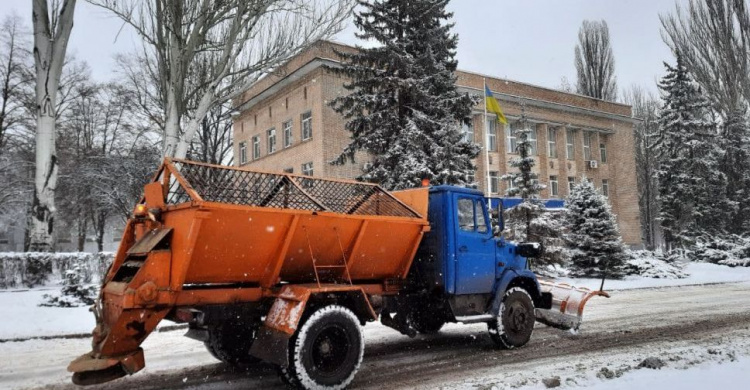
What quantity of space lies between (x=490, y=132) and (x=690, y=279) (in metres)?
15.1

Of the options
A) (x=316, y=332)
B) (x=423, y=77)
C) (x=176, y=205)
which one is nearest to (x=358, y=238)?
(x=316, y=332)

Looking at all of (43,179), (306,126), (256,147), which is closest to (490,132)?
(306,126)

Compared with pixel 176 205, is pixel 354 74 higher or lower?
higher

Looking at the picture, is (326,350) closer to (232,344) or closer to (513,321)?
(232,344)

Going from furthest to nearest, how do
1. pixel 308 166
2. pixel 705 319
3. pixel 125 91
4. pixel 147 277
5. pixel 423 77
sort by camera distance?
1. pixel 125 91
2. pixel 308 166
3. pixel 423 77
4. pixel 705 319
5. pixel 147 277

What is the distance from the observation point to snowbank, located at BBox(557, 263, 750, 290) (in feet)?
63.3

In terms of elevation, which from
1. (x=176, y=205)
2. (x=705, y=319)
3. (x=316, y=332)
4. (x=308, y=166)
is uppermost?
(x=308, y=166)

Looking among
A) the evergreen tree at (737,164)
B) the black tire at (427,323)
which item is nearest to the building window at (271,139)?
the black tire at (427,323)

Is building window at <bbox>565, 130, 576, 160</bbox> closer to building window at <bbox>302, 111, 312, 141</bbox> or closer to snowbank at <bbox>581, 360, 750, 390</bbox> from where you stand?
building window at <bbox>302, 111, 312, 141</bbox>

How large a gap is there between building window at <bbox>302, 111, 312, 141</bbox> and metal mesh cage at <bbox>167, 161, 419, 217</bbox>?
1965 cm

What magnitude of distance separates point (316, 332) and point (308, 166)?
21355 millimetres

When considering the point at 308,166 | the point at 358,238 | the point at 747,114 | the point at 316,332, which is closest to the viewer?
the point at 316,332

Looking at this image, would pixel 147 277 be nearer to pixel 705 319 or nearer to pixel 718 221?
pixel 705 319

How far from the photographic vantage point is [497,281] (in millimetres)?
7719
